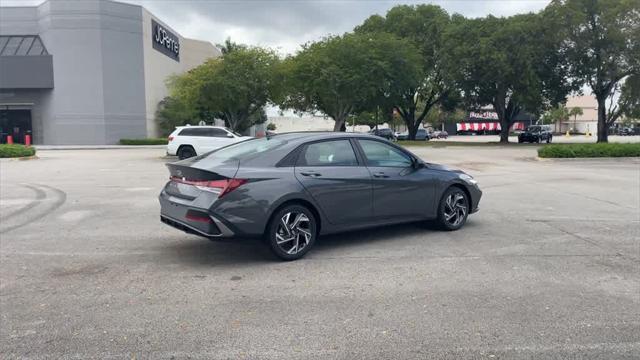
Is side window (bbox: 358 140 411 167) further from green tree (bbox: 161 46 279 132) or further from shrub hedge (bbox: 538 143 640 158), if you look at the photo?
green tree (bbox: 161 46 279 132)

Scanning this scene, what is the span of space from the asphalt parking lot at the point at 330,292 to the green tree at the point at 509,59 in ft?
103

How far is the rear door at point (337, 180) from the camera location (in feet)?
21.1

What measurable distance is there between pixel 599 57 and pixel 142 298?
38.5 metres

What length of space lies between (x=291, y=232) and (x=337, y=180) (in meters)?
0.89

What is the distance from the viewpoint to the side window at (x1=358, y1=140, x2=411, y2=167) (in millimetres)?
7113

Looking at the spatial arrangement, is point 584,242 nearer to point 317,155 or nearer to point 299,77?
point 317,155

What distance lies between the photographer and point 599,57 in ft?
119

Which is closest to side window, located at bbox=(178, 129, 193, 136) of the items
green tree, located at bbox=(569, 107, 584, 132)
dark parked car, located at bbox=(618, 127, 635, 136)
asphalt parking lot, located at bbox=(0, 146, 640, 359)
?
asphalt parking lot, located at bbox=(0, 146, 640, 359)

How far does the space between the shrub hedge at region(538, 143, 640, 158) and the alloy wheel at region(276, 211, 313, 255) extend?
20198mm

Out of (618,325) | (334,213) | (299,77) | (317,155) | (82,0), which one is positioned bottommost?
(618,325)

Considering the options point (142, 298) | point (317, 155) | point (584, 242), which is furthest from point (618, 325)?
point (142, 298)

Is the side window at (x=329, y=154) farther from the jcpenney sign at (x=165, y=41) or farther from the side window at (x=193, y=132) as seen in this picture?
the jcpenney sign at (x=165, y=41)

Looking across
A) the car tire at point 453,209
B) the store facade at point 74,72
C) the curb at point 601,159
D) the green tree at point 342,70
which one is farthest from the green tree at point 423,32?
the car tire at point 453,209

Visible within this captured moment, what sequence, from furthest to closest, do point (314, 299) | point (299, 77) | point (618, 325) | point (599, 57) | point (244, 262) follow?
point (599, 57) → point (299, 77) → point (244, 262) → point (314, 299) → point (618, 325)
